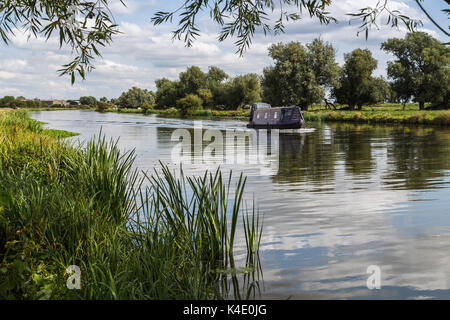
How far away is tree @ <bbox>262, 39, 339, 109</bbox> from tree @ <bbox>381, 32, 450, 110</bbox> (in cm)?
978

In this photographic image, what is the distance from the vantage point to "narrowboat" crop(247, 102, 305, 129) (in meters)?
43.4

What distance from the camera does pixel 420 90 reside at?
65.4m

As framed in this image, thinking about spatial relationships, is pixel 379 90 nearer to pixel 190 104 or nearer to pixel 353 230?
pixel 190 104

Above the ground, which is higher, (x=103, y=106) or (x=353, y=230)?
(x=103, y=106)

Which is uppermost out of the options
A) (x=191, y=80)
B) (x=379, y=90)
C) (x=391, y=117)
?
(x=191, y=80)

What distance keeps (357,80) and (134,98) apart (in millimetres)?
115267

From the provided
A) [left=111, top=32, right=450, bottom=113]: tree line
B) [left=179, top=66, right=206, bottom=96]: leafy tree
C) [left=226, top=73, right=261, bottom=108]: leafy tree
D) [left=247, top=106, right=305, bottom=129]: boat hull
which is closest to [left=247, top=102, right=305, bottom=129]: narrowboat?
[left=247, top=106, right=305, bottom=129]: boat hull

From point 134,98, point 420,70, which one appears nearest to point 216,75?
point 134,98

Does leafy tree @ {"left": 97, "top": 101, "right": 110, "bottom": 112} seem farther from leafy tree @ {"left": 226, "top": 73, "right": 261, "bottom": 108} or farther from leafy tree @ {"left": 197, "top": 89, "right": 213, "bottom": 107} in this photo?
leafy tree @ {"left": 226, "top": 73, "right": 261, "bottom": 108}

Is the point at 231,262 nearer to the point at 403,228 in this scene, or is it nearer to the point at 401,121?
the point at 403,228

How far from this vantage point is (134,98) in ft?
556

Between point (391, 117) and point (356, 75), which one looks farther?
point (356, 75)

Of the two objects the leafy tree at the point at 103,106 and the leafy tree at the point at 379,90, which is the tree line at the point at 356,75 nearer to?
the leafy tree at the point at 379,90

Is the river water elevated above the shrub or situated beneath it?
situated beneath
